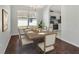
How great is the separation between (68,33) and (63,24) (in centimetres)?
53

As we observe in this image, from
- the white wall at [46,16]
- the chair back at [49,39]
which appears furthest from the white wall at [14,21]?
the chair back at [49,39]

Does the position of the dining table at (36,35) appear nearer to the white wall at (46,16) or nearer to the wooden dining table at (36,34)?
the wooden dining table at (36,34)

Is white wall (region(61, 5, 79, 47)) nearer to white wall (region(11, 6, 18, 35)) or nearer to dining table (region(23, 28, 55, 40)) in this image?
dining table (region(23, 28, 55, 40))

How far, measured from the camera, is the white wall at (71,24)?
3221mm

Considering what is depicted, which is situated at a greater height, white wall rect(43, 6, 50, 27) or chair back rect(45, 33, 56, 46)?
white wall rect(43, 6, 50, 27)

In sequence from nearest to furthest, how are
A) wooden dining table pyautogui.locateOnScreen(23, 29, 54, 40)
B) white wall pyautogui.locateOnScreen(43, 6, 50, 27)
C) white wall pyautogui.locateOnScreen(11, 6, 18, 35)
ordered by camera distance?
wooden dining table pyautogui.locateOnScreen(23, 29, 54, 40) → white wall pyautogui.locateOnScreen(43, 6, 50, 27) → white wall pyautogui.locateOnScreen(11, 6, 18, 35)

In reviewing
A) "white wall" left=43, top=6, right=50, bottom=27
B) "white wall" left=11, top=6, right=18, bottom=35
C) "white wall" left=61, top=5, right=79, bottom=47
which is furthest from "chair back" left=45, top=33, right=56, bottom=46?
"white wall" left=11, top=6, right=18, bottom=35

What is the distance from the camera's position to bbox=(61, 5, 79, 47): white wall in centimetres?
322

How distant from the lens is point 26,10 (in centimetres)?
559

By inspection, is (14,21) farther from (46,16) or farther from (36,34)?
(36,34)

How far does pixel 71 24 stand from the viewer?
348 cm

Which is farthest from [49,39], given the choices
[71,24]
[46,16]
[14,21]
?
[14,21]
